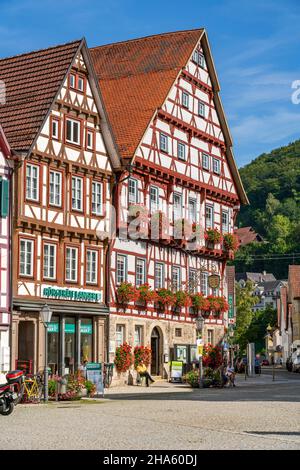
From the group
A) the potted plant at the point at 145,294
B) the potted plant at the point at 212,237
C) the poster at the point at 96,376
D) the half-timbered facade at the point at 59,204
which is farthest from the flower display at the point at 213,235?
the poster at the point at 96,376

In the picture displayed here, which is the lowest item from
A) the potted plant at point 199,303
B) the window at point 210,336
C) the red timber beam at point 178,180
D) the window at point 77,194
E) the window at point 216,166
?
the window at point 210,336

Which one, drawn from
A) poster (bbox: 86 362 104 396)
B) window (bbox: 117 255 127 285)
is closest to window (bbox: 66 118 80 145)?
window (bbox: 117 255 127 285)

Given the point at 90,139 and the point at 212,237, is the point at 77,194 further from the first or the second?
the point at 212,237

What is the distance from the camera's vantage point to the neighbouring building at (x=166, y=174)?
45.4 meters

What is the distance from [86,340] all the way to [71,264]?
365 centimetres

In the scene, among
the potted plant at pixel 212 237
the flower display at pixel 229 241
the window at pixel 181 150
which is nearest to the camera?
the window at pixel 181 150

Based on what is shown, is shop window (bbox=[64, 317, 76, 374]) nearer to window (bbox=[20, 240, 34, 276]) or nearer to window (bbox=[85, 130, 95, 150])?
window (bbox=[20, 240, 34, 276])

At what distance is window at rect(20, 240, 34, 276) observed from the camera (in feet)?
126

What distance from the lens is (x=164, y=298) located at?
47.7 metres

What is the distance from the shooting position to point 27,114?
40.0 metres

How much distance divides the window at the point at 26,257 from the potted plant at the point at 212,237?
15122 mm

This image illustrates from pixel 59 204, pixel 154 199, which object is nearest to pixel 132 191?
pixel 154 199

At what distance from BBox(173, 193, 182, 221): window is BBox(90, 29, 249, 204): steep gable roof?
5.07 metres

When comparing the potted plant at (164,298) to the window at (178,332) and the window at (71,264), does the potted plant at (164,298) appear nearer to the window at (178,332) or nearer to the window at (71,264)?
the window at (178,332)
